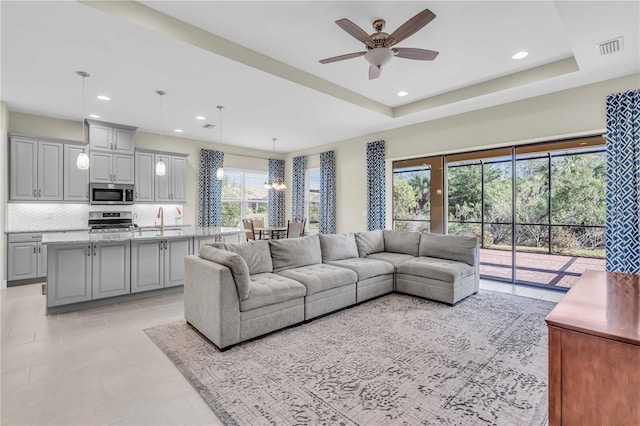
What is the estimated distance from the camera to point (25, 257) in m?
5.19

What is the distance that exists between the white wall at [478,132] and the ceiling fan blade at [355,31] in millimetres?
3269

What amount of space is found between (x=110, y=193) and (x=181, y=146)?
192 centimetres

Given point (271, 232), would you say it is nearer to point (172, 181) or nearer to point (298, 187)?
point (298, 187)

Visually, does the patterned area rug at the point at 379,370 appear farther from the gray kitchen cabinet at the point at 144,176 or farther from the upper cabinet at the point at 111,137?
the upper cabinet at the point at 111,137

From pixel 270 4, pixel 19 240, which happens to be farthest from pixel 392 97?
pixel 19 240

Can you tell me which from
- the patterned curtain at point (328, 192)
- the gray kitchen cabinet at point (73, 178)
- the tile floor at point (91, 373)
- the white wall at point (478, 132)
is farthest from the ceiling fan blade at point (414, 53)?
the gray kitchen cabinet at point (73, 178)

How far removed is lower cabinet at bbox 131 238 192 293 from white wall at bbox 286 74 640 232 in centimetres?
403

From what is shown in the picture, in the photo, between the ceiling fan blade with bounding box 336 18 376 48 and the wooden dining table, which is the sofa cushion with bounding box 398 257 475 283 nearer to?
the ceiling fan blade with bounding box 336 18 376 48

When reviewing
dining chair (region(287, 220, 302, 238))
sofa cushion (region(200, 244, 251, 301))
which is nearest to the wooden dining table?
dining chair (region(287, 220, 302, 238))

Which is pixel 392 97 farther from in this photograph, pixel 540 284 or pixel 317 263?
pixel 540 284

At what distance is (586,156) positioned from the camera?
181 inches

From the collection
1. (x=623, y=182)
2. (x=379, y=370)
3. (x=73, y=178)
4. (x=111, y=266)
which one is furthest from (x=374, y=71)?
(x=73, y=178)

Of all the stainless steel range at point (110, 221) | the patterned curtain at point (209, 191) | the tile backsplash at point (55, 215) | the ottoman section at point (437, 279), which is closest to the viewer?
the ottoman section at point (437, 279)

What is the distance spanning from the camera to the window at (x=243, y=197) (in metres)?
8.37
